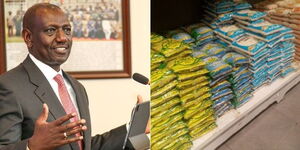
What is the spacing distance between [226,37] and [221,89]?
1.45 feet

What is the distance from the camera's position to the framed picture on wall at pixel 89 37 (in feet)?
4.89

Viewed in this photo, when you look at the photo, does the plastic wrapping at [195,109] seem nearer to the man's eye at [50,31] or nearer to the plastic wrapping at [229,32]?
the plastic wrapping at [229,32]

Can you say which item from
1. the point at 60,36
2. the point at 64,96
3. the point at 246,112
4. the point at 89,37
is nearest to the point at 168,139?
the point at 246,112

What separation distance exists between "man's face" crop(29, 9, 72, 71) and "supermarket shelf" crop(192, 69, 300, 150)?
1467 millimetres

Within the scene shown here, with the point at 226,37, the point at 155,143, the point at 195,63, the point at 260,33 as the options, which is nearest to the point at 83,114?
the point at 155,143

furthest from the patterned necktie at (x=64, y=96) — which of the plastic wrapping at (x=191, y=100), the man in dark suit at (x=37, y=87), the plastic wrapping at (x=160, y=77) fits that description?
the plastic wrapping at (x=191, y=100)

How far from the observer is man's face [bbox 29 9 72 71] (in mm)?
1289

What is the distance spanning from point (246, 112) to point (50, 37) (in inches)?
77.8

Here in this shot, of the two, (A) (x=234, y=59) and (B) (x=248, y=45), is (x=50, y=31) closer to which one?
(A) (x=234, y=59)

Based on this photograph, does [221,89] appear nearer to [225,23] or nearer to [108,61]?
[225,23]

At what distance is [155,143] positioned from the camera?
2.42 m

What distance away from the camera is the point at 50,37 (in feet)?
4.25

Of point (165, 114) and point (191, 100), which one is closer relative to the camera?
point (165, 114)

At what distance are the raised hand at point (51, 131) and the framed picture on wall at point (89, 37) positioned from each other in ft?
1.34
